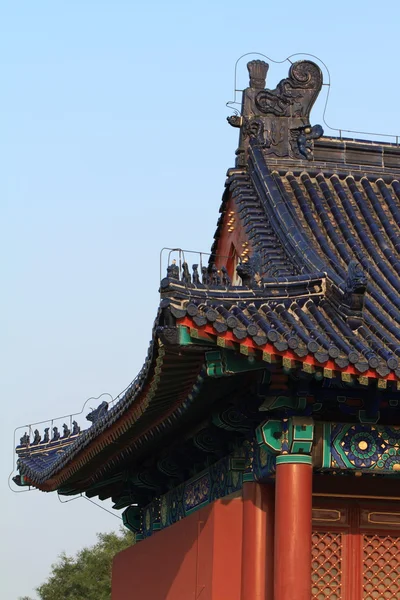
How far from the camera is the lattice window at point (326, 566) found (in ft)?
42.1

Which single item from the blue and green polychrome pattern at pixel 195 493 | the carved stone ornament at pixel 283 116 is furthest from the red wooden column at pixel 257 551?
the carved stone ornament at pixel 283 116

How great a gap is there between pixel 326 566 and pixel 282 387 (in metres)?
2.16

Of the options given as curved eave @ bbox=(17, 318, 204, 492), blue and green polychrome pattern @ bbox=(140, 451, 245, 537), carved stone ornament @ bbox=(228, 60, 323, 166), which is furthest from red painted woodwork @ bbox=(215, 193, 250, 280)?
blue and green polychrome pattern @ bbox=(140, 451, 245, 537)

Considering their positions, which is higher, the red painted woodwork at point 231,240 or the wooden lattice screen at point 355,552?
the red painted woodwork at point 231,240

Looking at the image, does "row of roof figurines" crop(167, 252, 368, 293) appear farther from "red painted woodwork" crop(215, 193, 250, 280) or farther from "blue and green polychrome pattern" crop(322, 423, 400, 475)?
"red painted woodwork" crop(215, 193, 250, 280)

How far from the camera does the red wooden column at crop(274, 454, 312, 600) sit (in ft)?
38.2

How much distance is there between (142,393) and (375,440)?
256 cm

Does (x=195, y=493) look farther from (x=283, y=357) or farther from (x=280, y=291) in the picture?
(x=283, y=357)

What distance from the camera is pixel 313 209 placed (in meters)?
16.2

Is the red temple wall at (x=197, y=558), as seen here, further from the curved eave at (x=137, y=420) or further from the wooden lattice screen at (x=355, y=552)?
the curved eave at (x=137, y=420)

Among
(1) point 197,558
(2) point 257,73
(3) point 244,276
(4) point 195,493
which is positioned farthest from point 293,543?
(2) point 257,73

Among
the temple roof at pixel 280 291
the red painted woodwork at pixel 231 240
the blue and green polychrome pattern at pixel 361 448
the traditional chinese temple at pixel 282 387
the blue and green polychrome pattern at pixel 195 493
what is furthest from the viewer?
the red painted woodwork at pixel 231 240

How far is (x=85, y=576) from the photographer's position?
165 ft

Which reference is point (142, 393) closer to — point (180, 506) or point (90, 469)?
point (180, 506)
